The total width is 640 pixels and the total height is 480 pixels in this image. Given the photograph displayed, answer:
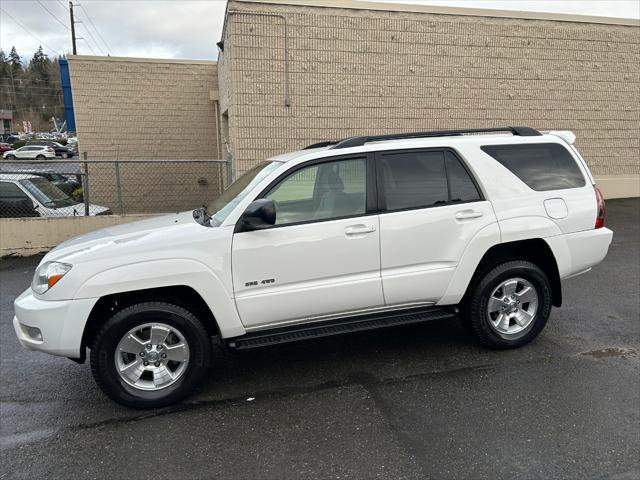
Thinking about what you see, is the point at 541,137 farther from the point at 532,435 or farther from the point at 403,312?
the point at 532,435

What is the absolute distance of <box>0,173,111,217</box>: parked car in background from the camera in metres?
8.79

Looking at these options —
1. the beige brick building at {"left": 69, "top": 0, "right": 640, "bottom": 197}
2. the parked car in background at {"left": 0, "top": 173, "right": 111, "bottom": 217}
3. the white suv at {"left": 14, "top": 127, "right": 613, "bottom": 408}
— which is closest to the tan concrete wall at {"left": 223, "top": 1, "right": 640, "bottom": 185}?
the beige brick building at {"left": 69, "top": 0, "right": 640, "bottom": 197}

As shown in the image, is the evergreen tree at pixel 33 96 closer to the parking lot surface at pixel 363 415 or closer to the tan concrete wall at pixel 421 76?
the tan concrete wall at pixel 421 76

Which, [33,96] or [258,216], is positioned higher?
[33,96]

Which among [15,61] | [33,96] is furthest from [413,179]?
[15,61]

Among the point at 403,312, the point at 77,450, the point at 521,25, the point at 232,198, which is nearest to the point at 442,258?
the point at 403,312

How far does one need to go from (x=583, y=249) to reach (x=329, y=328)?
8.09ft

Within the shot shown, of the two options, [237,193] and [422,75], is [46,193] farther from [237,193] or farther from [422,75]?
[422,75]

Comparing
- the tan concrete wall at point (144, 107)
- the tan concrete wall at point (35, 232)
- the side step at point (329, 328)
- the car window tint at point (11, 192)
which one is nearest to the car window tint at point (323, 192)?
the side step at point (329, 328)

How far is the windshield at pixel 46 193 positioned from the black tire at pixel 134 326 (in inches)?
271

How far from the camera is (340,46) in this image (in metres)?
9.55

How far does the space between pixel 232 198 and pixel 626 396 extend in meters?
3.37

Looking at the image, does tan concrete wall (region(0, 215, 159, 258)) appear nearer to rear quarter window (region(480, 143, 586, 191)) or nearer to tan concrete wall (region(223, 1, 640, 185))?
tan concrete wall (region(223, 1, 640, 185))

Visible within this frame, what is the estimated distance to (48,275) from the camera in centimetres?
338
